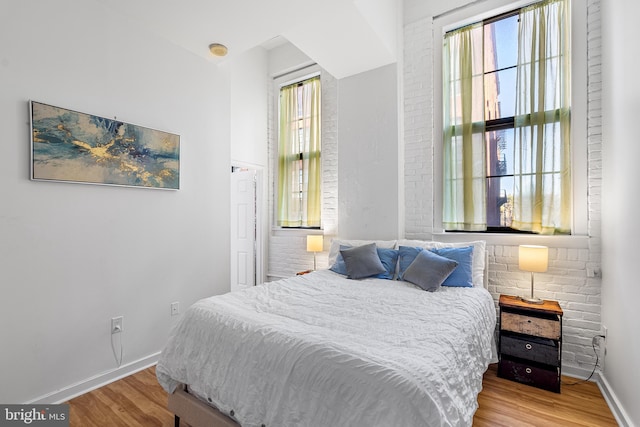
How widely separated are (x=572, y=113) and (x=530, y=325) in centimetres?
182

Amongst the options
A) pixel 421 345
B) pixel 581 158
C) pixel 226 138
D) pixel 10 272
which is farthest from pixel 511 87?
pixel 10 272

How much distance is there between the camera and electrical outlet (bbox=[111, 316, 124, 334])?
8.04 feet

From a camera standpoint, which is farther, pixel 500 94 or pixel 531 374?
pixel 500 94

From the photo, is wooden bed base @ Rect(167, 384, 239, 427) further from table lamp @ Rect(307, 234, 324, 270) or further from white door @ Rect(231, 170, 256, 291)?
white door @ Rect(231, 170, 256, 291)

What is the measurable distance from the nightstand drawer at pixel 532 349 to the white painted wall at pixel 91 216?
9.32 feet

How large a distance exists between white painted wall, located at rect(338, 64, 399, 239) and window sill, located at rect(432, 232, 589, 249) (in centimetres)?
57

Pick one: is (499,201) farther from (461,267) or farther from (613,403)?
(613,403)

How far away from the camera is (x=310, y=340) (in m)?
1.37

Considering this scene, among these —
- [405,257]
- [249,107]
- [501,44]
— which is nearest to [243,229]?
[249,107]

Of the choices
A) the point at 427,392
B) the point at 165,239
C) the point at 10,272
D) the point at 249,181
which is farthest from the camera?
the point at 249,181

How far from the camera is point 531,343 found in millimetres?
2332

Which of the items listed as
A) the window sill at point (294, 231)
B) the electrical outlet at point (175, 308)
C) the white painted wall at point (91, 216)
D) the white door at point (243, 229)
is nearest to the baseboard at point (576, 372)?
the window sill at point (294, 231)

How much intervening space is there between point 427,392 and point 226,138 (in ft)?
10.3

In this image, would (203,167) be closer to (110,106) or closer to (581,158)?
(110,106)
